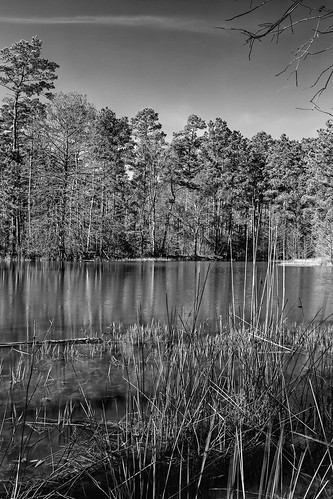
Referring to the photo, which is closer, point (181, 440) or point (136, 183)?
point (181, 440)

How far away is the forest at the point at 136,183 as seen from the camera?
25266 millimetres

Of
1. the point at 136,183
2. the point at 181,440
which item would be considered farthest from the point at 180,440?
the point at 136,183

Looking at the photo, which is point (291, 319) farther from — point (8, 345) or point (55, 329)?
point (8, 345)

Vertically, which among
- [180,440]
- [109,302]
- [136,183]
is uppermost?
[136,183]

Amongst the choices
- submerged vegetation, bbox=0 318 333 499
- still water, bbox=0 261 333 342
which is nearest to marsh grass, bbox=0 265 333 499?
submerged vegetation, bbox=0 318 333 499

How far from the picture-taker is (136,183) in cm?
3681

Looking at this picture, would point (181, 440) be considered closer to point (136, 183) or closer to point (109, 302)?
point (109, 302)

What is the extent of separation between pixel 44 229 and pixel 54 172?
4399 millimetres

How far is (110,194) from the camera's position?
35.2m

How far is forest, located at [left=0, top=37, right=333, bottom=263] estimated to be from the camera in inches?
995

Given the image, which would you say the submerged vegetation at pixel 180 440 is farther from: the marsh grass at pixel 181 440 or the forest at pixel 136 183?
the forest at pixel 136 183

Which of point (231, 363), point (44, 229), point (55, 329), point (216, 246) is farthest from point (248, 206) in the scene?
point (231, 363)

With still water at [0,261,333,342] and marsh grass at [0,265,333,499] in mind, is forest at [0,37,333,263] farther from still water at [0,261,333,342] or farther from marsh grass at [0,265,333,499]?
marsh grass at [0,265,333,499]

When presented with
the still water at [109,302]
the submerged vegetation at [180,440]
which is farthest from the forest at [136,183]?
the submerged vegetation at [180,440]
